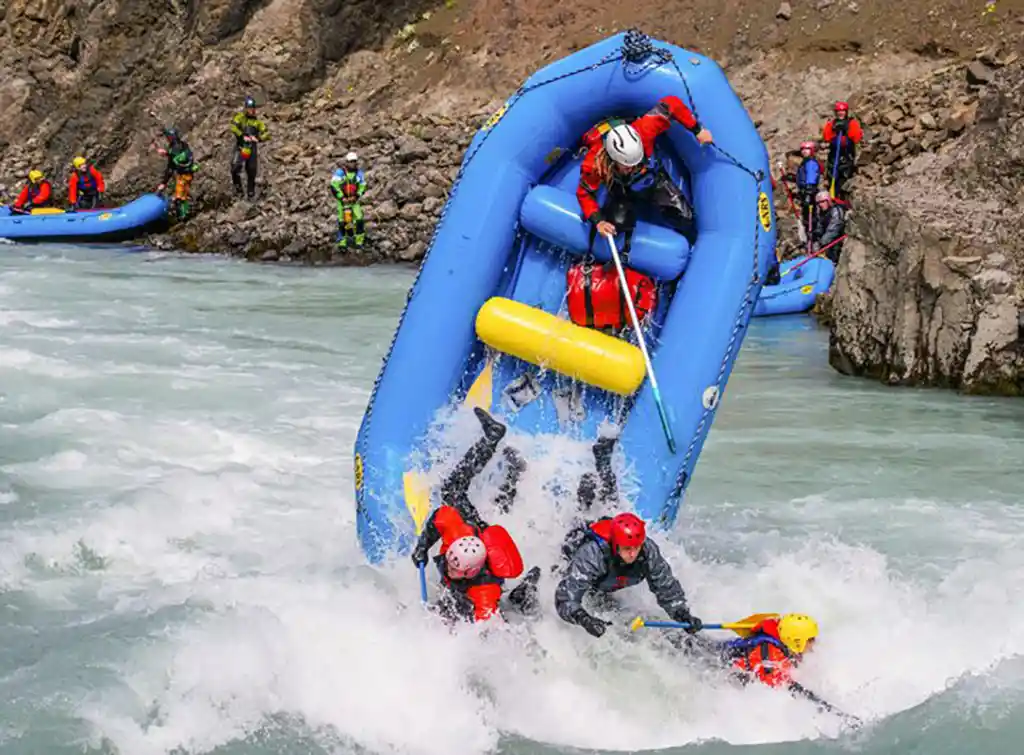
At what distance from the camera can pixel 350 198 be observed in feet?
47.1

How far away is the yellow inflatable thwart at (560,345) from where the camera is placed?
5074 millimetres

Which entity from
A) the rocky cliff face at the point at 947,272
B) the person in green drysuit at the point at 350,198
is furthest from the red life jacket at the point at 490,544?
the person in green drysuit at the point at 350,198

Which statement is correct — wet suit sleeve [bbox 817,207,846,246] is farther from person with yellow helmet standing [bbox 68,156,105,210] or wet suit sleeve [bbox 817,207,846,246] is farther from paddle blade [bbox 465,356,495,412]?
person with yellow helmet standing [bbox 68,156,105,210]

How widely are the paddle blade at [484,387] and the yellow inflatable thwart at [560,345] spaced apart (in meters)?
0.16

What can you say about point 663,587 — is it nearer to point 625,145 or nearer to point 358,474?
point 358,474

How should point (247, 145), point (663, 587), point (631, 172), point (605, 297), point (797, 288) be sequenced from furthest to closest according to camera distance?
1. point (247, 145)
2. point (797, 288)
3. point (605, 297)
4. point (631, 172)
5. point (663, 587)

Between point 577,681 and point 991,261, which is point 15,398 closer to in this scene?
point 577,681

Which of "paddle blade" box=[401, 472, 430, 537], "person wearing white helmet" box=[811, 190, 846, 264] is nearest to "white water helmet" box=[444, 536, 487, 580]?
"paddle blade" box=[401, 472, 430, 537]

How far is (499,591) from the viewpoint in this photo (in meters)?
4.40

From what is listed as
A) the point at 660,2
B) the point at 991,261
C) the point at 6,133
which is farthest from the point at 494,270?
the point at 6,133

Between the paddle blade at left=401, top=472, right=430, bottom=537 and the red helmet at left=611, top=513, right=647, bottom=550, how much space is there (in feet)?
3.56

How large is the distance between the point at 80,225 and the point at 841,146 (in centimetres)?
936

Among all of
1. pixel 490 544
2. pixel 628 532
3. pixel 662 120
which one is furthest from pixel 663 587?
pixel 662 120

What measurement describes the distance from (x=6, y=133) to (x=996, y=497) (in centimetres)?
1730
